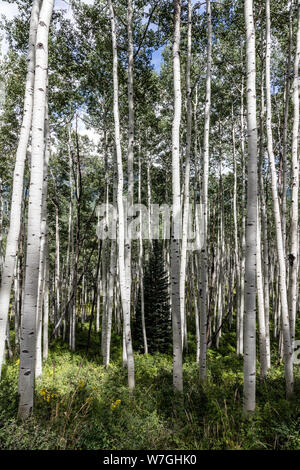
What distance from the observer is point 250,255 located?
3.63 meters

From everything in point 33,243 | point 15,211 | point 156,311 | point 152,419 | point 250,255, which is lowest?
point 156,311

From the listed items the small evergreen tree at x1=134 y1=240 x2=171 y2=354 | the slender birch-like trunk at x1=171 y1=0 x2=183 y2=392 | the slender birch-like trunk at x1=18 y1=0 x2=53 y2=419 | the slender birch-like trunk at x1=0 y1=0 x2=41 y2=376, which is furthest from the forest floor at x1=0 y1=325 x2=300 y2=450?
the small evergreen tree at x1=134 y1=240 x2=171 y2=354

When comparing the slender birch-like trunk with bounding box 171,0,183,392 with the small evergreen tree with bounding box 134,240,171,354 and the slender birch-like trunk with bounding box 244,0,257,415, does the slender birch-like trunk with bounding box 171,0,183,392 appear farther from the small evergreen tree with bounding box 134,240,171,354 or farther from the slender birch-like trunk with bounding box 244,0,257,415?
the small evergreen tree with bounding box 134,240,171,354

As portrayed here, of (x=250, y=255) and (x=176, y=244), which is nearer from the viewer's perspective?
(x=250, y=255)

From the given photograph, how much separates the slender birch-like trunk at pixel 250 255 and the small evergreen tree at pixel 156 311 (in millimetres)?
7536

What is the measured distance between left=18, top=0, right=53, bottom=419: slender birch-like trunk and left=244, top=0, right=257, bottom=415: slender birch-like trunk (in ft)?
9.43

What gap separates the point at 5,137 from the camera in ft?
34.8

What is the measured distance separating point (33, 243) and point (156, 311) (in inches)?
349

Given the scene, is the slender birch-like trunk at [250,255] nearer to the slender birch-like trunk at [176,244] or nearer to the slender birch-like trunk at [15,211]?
the slender birch-like trunk at [176,244]

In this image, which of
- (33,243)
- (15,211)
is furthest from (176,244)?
(15,211)

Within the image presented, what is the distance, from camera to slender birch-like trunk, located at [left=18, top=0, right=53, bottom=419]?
3.06 meters

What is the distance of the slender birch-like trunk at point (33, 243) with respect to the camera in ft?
10.0

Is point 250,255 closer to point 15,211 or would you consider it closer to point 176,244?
point 176,244
